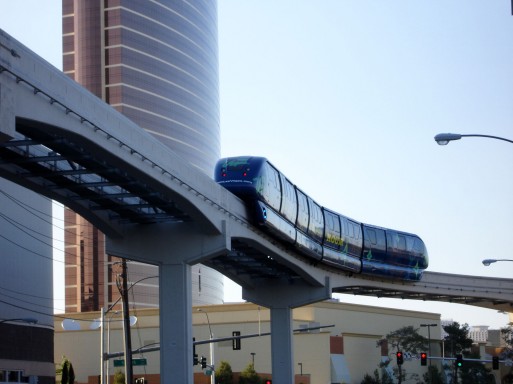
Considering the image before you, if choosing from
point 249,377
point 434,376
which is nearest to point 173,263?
point 249,377

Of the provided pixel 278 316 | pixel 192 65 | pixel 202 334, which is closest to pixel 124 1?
pixel 192 65

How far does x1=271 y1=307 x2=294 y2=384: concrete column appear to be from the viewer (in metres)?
64.0

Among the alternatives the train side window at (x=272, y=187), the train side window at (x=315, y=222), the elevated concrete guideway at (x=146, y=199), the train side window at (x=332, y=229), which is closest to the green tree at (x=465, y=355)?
the elevated concrete guideway at (x=146, y=199)

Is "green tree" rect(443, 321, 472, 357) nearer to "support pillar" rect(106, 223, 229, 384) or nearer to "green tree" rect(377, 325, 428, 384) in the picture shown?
"green tree" rect(377, 325, 428, 384)

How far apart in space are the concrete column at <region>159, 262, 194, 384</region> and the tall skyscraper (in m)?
117

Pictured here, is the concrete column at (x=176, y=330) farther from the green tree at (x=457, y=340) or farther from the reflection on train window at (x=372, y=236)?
the green tree at (x=457, y=340)

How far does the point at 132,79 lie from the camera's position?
166 meters

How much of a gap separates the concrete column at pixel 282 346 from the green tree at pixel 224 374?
2885 centimetres

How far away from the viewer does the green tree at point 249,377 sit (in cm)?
9219

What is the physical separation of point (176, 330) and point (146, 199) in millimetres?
6441

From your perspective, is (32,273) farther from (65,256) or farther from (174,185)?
(65,256)

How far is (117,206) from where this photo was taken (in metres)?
39.9

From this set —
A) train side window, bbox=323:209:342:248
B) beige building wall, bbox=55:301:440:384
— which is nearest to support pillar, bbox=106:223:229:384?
train side window, bbox=323:209:342:248

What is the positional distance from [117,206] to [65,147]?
9155 mm
